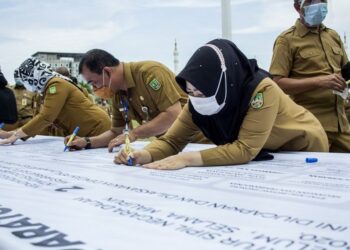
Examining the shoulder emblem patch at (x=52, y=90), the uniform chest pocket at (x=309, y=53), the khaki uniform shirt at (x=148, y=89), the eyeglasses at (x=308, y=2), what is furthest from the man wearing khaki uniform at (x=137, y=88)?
the eyeglasses at (x=308, y=2)

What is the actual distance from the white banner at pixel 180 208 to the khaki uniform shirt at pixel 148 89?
2.92ft

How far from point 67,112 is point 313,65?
5.38ft

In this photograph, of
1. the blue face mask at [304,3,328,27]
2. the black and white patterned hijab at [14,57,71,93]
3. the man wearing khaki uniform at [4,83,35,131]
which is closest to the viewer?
the blue face mask at [304,3,328,27]

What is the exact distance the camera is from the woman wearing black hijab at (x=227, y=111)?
1507 mm

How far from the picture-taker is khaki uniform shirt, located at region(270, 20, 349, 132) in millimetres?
2273

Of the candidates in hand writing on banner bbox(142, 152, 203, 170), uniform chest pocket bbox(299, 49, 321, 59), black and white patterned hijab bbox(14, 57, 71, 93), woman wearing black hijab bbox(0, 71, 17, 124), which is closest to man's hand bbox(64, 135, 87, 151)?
black and white patterned hijab bbox(14, 57, 71, 93)

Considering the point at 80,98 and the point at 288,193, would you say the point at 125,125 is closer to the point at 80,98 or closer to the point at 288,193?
the point at 80,98

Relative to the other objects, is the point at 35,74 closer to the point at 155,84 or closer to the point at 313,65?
the point at 155,84

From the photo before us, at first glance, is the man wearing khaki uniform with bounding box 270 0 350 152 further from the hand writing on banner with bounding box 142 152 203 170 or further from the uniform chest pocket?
the hand writing on banner with bounding box 142 152 203 170

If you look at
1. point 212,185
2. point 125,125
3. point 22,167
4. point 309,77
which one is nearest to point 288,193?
point 212,185

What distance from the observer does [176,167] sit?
147 centimetres

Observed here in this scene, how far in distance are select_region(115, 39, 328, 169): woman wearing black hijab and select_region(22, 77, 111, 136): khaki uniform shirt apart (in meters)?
1.28

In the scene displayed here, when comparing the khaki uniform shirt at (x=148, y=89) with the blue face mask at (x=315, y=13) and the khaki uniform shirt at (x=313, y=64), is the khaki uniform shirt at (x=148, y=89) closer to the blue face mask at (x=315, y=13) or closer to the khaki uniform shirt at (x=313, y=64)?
the khaki uniform shirt at (x=313, y=64)

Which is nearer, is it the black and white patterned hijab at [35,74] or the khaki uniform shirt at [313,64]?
the khaki uniform shirt at [313,64]
